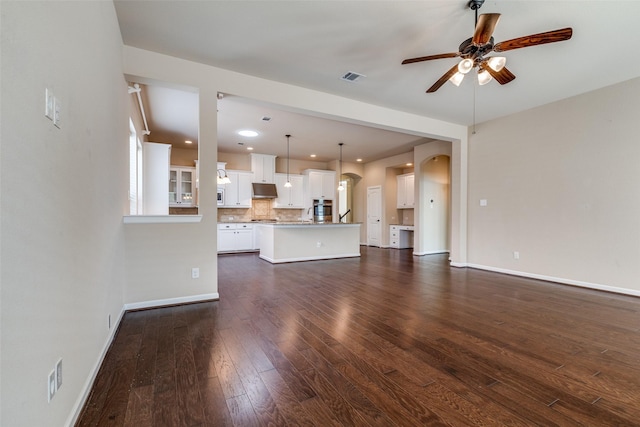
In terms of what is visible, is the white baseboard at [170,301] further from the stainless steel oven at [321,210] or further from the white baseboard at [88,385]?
the stainless steel oven at [321,210]

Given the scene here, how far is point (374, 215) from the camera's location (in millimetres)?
9484

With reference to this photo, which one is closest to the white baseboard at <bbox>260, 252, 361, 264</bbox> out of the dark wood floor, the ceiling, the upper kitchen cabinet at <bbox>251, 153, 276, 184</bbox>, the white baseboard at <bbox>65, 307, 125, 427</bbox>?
the dark wood floor

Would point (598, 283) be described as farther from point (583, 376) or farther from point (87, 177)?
point (87, 177)

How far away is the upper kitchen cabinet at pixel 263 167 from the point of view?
8.25m

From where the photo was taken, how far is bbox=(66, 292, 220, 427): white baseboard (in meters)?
1.43

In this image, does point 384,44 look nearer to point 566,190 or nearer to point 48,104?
point 48,104

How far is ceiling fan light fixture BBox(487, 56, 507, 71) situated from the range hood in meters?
6.39

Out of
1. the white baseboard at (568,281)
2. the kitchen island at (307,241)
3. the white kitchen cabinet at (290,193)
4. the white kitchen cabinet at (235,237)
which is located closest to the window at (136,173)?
the kitchen island at (307,241)

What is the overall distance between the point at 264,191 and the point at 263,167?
2.57ft

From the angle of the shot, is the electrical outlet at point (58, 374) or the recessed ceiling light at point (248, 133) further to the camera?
the recessed ceiling light at point (248, 133)

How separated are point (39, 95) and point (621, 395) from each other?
11.0 ft

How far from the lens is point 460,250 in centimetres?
584

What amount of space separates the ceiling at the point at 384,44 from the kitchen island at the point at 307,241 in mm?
2647

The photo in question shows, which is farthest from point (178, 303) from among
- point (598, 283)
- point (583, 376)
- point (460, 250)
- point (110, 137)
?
point (598, 283)
